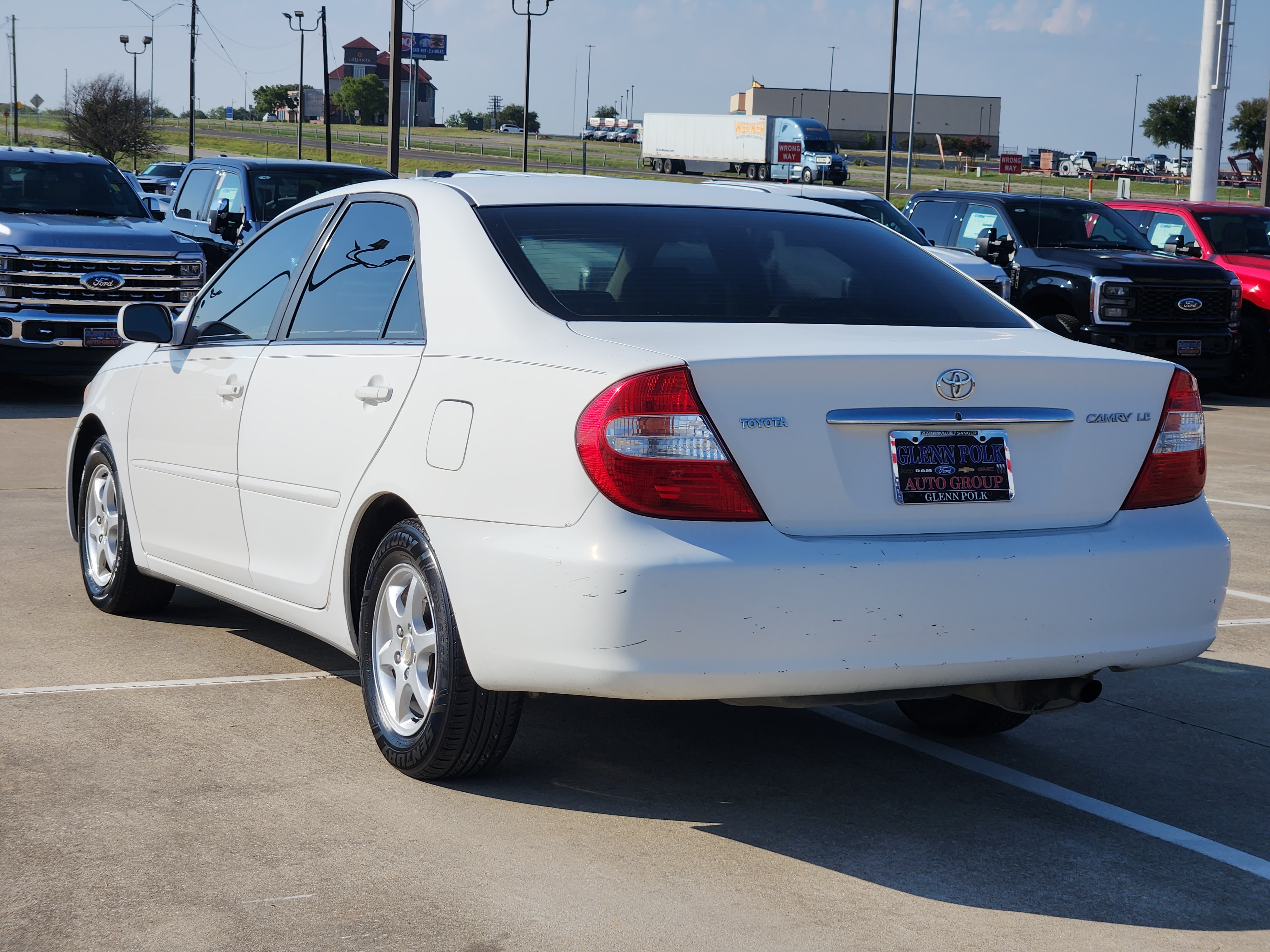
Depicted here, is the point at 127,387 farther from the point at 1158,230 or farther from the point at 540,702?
the point at 1158,230

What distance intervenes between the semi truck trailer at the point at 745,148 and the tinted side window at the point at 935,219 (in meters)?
49.5

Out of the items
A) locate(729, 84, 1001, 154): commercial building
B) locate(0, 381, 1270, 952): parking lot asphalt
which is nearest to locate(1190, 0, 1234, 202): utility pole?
locate(0, 381, 1270, 952): parking lot asphalt

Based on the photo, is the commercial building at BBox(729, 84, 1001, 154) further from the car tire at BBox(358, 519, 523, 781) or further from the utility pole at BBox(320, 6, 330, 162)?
the car tire at BBox(358, 519, 523, 781)

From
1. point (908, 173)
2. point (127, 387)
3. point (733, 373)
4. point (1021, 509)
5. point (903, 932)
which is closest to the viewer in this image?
point (903, 932)

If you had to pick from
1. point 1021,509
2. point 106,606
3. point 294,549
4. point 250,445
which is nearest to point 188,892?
point 294,549

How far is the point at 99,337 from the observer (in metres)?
13.8

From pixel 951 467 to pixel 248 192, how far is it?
43.5ft

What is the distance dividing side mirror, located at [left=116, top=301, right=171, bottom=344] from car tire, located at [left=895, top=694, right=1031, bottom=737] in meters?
2.90

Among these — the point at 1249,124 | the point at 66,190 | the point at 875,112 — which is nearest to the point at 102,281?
the point at 66,190

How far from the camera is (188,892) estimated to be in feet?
11.5

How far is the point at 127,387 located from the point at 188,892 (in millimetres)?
3010

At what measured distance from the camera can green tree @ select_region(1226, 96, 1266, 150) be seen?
10600 centimetres

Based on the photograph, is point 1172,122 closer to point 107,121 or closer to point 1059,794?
point 107,121

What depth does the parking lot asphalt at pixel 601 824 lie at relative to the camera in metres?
3.41
